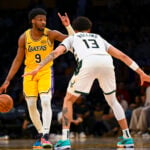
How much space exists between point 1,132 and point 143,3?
7.79 m

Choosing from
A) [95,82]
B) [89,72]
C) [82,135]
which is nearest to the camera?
[89,72]

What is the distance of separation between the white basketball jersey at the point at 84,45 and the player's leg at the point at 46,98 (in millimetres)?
1317

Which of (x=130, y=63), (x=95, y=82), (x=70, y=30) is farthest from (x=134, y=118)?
(x=130, y=63)

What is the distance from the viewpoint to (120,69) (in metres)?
18.4

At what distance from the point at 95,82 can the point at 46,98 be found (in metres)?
9.24

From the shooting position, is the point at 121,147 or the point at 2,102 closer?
the point at 121,147

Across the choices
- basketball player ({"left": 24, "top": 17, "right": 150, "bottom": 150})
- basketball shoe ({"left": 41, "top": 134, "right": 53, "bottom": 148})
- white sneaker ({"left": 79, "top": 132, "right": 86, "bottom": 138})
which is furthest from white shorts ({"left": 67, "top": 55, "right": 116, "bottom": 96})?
white sneaker ({"left": 79, "top": 132, "right": 86, "bottom": 138})

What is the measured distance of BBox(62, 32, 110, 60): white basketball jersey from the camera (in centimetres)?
801

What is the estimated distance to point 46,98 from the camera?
9109 millimetres

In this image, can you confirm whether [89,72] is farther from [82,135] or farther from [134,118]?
[82,135]

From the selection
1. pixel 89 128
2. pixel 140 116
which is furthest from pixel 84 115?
pixel 140 116

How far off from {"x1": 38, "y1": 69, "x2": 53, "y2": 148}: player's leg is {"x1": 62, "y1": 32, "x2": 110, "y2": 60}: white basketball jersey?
1.32m

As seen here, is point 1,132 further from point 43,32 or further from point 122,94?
point 43,32

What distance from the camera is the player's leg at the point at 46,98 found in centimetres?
892
